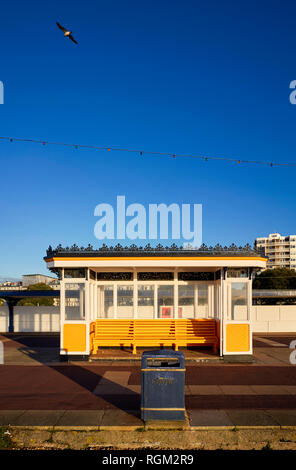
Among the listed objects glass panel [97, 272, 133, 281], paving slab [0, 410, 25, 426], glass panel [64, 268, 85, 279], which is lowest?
paving slab [0, 410, 25, 426]

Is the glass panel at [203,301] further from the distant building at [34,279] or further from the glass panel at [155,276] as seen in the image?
the distant building at [34,279]

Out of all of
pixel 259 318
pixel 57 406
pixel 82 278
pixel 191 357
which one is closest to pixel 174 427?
pixel 57 406

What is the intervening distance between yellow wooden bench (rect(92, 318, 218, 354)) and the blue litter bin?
22.8 feet

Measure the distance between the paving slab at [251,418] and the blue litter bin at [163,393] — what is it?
3.49 ft

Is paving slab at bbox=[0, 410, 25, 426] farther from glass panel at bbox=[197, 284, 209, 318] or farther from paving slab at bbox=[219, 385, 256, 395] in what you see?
glass panel at bbox=[197, 284, 209, 318]

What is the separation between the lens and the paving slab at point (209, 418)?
698 cm

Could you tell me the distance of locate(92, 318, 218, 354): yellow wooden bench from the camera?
1415 centimetres

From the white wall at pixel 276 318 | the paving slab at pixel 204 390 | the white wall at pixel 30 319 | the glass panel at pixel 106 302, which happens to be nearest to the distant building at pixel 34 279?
the white wall at pixel 30 319

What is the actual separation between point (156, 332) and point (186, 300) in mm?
1795

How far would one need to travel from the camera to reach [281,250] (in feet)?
465

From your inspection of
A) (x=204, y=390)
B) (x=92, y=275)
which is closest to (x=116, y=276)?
(x=92, y=275)

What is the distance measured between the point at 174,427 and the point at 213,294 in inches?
342

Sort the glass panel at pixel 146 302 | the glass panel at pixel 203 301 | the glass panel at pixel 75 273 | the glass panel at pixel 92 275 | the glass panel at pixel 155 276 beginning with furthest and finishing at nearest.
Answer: the glass panel at pixel 203 301, the glass panel at pixel 155 276, the glass panel at pixel 146 302, the glass panel at pixel 92 275, the glass panel at pixel 75 273

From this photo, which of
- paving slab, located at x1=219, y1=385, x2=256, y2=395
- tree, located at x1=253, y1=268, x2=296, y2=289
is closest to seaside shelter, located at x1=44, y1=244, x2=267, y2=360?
paving slab, located at x1=219, y1=385, x2=256, y2=395
